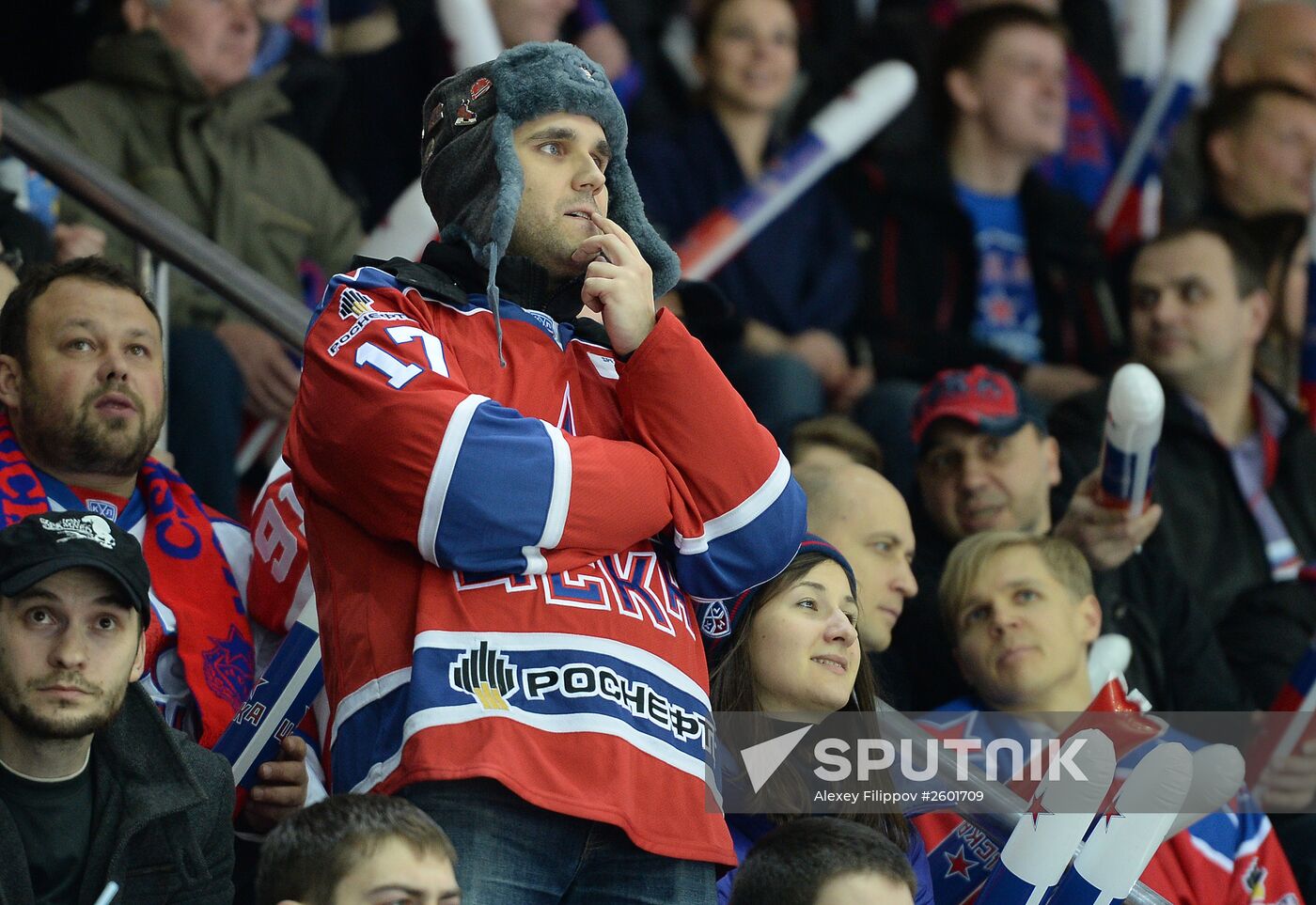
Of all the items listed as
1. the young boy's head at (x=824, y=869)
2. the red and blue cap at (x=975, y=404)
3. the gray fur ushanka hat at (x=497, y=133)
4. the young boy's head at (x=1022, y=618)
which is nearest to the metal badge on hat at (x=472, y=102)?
the gray fur ushanka hat at (x=497, y=133)

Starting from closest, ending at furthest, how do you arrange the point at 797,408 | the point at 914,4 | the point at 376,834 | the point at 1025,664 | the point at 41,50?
the point at 376,834 < the point at 1025,664 < the point at 797,408 < the point at 41,50 < the point at 914,4

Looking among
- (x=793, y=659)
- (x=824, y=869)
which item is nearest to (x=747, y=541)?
(x=824, y=869)

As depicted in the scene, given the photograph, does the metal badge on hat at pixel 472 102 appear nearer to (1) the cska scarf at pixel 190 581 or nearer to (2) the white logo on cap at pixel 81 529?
(2) the white logo on cap at pixel 81 529

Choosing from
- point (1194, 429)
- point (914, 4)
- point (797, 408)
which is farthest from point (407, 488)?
point (914, 4)

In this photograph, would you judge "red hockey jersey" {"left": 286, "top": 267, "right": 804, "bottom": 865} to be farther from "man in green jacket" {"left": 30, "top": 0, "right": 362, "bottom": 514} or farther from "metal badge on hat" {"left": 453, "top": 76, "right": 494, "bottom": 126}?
"man in green jacket" {"left": 30, "top": 0, "right": 362, "bottom": 514}

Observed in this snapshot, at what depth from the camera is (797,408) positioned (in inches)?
214

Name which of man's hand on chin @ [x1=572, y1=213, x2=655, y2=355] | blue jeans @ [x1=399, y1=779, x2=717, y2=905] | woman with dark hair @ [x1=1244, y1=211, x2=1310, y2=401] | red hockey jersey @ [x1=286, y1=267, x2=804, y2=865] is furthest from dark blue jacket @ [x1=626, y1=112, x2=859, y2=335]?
blue jeans @ [x1=399, y1=779, x2=717, y2=905]

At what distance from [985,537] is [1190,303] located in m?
1.71

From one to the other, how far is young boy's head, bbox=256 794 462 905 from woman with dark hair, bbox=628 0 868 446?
3.34 metres

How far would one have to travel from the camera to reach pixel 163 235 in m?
4.45

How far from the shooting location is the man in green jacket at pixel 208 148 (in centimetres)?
502

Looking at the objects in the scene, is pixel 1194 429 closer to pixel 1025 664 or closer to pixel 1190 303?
pixel 1190 303

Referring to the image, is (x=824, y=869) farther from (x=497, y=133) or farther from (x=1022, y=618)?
(x=1022, y=618)

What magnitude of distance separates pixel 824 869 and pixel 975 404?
217cm
